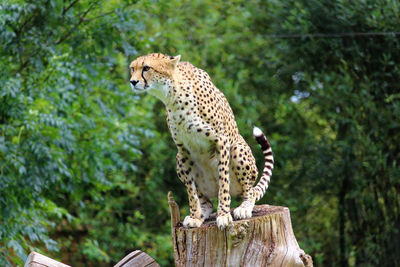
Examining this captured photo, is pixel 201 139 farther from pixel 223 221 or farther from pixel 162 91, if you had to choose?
pixel 223 221

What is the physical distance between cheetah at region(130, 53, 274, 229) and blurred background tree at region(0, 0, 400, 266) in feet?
6.54

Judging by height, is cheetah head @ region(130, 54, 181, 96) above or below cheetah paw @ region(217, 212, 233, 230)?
above

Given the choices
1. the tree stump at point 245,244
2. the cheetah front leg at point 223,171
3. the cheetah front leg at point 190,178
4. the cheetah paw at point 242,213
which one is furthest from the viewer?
the cheetah front leg at point 190,178

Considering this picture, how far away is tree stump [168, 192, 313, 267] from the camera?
4.11m

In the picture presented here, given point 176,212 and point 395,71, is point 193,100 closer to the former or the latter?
point 176,212

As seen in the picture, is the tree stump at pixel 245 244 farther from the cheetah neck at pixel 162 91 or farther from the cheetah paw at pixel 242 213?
the cheetah neck at pixel 162 91

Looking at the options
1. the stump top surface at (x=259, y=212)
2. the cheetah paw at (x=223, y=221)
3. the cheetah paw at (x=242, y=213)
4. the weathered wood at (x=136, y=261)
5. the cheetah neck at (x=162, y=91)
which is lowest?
the weathered wood at (x=136, y=261)

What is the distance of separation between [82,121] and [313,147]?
3476 millimetres

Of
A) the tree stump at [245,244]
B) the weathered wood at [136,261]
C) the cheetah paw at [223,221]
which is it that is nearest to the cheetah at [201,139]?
the cheetah paw at [223,221]

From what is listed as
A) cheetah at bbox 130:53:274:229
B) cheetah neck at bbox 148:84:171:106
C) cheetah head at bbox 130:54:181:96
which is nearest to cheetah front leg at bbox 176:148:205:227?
cheetah at bbox 130:53:274:229

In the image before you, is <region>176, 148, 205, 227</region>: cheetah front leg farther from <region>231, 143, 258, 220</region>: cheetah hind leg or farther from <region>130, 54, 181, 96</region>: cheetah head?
<region>130, 54, 181, 96</region>: cheetah head

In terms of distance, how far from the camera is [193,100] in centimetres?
442

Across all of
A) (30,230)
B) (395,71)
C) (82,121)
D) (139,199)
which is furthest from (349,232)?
(30,230)

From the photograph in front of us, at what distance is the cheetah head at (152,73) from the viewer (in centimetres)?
421
